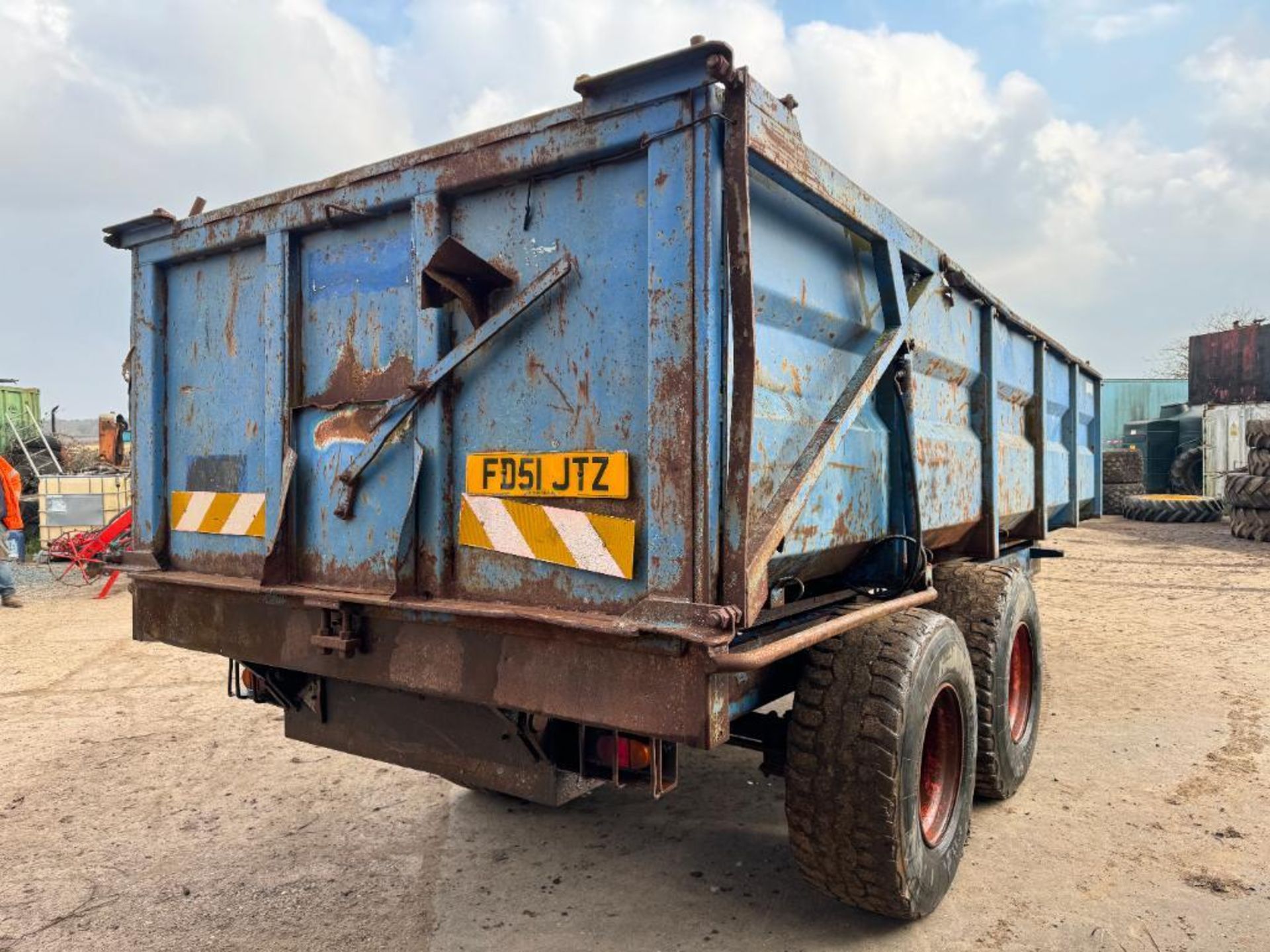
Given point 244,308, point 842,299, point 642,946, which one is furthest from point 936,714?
point 244,308

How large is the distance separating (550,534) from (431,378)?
0.57m

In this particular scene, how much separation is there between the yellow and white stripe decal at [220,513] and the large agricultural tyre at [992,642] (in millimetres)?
2772

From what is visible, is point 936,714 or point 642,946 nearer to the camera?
point 642,946

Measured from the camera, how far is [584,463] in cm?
236

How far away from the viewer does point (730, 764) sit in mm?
4395

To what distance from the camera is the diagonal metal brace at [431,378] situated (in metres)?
2.41

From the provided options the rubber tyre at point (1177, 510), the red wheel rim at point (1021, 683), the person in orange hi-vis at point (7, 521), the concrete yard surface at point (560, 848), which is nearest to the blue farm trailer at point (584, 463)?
the concrete yard surface at point (560, 848)

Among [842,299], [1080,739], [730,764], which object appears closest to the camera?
[842,299]

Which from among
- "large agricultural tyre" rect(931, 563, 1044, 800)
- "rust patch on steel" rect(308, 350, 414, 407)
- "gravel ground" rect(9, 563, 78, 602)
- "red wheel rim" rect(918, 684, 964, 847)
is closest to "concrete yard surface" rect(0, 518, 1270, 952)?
"large agricultural tyre" rect(931, 563, 1044, 800)

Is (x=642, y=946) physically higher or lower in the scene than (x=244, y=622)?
lower

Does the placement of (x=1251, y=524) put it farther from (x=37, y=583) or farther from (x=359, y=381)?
(x=37, y=583)

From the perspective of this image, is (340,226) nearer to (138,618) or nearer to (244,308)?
(244,308)

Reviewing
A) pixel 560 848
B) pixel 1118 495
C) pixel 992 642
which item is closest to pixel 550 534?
pixel 560 848

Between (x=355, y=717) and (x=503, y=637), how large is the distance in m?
0.93
